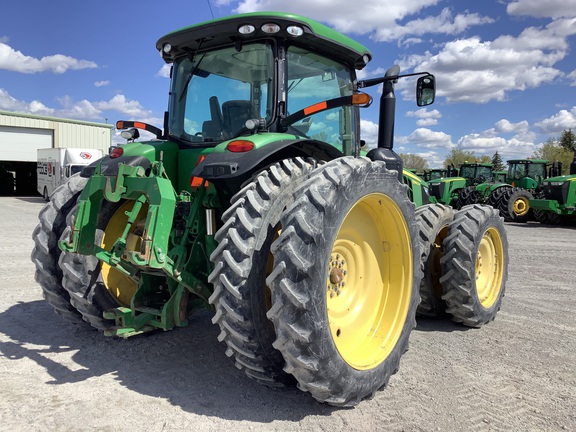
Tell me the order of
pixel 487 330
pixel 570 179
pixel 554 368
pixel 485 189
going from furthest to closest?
pixel 485 189
pixel 570 179
pixel 487 330
pixel 554 368

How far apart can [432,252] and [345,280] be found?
1.70 meters

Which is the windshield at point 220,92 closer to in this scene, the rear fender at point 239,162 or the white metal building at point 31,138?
the rear fender at point 239,162

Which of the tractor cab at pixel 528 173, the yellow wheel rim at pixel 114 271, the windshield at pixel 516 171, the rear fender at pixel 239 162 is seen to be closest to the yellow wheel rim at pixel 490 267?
the rear fender at pixel 239 162

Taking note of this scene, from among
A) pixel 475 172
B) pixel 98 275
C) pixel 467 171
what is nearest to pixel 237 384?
pixel 98 275

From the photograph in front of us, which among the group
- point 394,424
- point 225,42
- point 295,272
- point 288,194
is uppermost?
point 225,42

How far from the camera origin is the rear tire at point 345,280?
8.34ft

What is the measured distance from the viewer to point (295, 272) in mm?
2529

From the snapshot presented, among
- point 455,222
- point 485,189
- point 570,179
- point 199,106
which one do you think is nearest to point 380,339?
point 455,222

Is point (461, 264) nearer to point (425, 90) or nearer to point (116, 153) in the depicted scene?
point (425, 90)

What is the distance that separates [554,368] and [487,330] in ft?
3.10

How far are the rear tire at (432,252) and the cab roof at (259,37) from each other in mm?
1588

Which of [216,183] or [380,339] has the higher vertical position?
[216,183]

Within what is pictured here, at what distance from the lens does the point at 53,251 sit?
389cm

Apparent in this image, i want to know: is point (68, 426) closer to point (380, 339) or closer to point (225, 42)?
point (380, 339)
